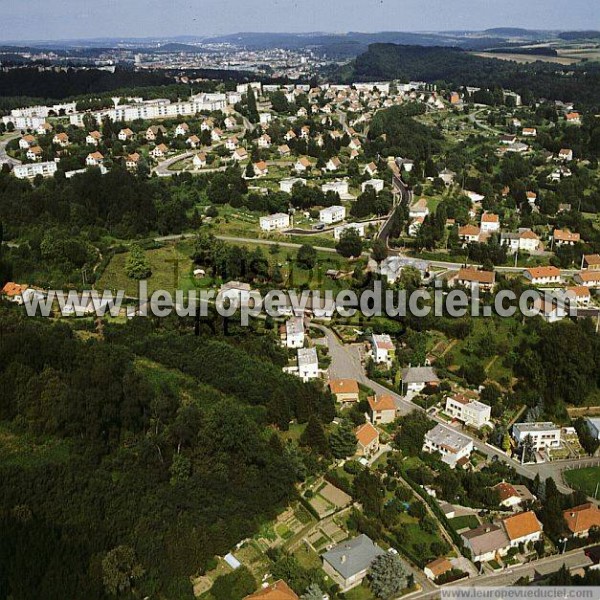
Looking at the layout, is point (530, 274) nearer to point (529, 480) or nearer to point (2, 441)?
point (529, 480)

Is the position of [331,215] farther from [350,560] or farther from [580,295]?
[350,560]

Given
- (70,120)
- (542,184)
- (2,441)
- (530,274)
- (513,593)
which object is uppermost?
(70,120)

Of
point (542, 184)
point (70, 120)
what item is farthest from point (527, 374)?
point (70, 120)

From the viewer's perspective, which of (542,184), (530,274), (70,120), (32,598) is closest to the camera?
(32,598)

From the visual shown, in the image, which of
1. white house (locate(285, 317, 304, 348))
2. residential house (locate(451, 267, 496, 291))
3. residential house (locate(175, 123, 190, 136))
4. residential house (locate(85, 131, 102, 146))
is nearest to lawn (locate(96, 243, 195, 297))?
white house (locate(285, 317, 304, 348))

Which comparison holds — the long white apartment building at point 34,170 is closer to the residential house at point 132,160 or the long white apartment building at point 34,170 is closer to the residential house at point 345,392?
the residential house at point 132,160

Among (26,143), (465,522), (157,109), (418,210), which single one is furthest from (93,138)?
(465,522)

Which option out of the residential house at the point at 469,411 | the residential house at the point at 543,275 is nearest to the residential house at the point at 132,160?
the residential house at the point at 543,275
